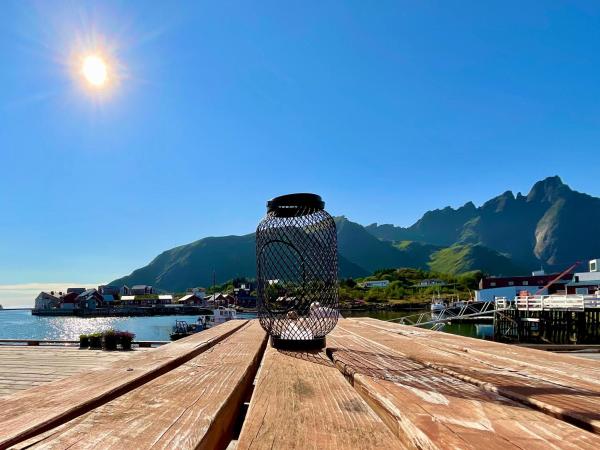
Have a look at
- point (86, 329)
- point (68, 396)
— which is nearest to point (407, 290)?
point (86, 329)

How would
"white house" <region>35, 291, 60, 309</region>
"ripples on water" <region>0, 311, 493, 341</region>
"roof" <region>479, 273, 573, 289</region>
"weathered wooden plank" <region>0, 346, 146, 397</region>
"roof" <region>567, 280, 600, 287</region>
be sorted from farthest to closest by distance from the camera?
"white house" <region>35, 291, 60, 309</region> < "roof" <region>479, 273, 573, 289</region> < "roof" <region>567, 280, 600, 287</region> < "ripples on water" <region>0, 311, 493, 341</region> < "weathered wooden plank" <region>0, 346, 146, 397</region>

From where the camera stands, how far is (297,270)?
2.26 meters

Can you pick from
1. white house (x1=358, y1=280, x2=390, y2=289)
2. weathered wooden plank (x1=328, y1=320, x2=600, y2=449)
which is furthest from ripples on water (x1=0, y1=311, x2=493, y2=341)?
weathered wooden plank (x1=328, y1=320, x2=600, y2=449)

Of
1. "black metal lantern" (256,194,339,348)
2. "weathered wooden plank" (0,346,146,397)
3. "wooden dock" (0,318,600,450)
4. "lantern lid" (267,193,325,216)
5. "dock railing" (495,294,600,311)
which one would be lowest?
"dock railing" (495,294,600,311)

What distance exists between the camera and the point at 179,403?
3.34 feet

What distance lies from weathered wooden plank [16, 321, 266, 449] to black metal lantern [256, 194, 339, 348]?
815 mm

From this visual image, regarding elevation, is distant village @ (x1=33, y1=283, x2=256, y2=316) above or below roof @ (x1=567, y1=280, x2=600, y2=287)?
below

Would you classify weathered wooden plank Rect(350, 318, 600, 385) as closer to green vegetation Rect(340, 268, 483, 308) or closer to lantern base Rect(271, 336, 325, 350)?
lantern base Rect(271, 336, 325, 350)

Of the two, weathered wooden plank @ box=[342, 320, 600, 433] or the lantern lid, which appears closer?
weathered wooden plank @ box=[342, 320, 600, 433]

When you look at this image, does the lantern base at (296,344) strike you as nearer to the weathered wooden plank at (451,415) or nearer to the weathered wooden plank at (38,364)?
the weathered wooden plank at (451,415)

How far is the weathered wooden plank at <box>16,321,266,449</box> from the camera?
746 mm

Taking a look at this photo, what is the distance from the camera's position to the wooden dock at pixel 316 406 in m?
0.75

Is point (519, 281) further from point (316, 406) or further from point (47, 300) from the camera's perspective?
point (47, 300)

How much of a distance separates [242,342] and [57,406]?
1496 mm
